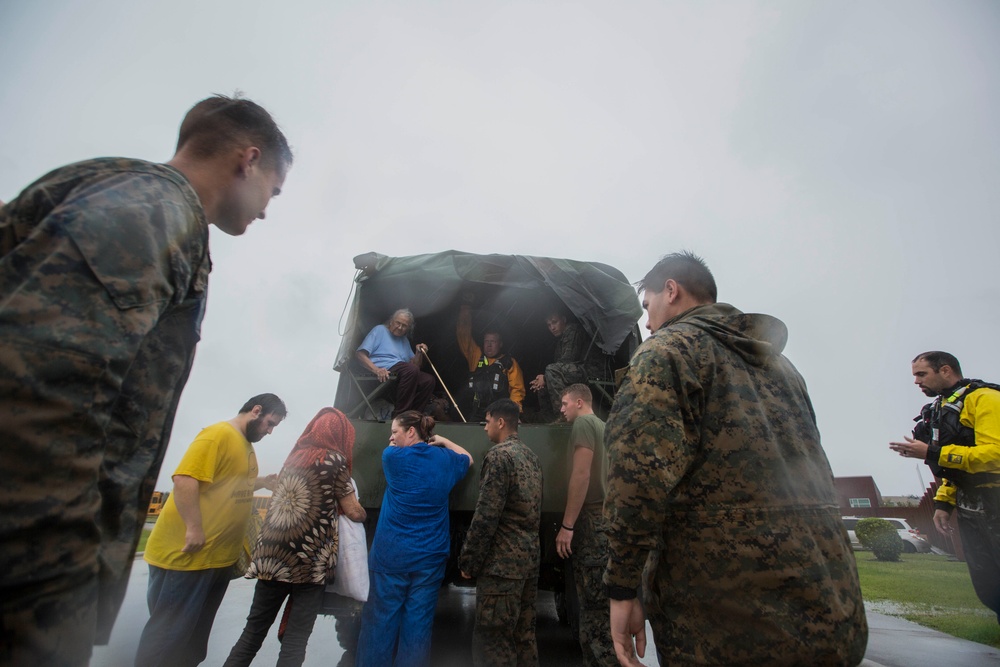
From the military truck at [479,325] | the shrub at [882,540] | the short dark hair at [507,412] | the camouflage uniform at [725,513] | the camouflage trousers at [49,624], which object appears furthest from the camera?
the shrub at [882,540]

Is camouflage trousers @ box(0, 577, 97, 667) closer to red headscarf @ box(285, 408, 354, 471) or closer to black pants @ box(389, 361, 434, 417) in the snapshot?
red headscarf @ box(285, 408, 354, 471)

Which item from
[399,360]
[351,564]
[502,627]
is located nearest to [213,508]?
[351,564]

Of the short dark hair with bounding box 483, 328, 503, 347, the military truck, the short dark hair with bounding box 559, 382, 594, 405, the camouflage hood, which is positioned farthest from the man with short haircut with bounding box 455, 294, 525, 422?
the camouflage hood

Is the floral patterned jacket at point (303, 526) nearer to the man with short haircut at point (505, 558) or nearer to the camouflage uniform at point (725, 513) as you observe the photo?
the man with short haircut at point (505, 558)

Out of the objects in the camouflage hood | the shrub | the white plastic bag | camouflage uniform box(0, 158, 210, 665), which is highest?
the camouflage hood

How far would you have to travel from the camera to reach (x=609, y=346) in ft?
15.0

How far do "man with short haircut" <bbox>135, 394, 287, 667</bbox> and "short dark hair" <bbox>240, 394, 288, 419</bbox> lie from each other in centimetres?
16

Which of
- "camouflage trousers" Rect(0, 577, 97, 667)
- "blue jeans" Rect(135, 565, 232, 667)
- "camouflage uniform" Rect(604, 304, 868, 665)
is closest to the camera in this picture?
"camouflage trousers" Rect(0, 577, 97, 667)

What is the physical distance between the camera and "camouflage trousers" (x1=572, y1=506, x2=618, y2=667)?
3090mm

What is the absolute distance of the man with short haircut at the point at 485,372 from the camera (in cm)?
514

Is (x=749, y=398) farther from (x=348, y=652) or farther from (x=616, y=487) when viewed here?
(x=348, y=652)

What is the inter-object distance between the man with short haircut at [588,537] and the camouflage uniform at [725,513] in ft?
5.35

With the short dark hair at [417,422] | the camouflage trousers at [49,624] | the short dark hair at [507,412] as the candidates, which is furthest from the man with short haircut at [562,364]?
the camouflage trousers at [49,624]

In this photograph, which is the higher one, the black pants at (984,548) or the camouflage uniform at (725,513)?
the camouflage uniform at (725,513)
